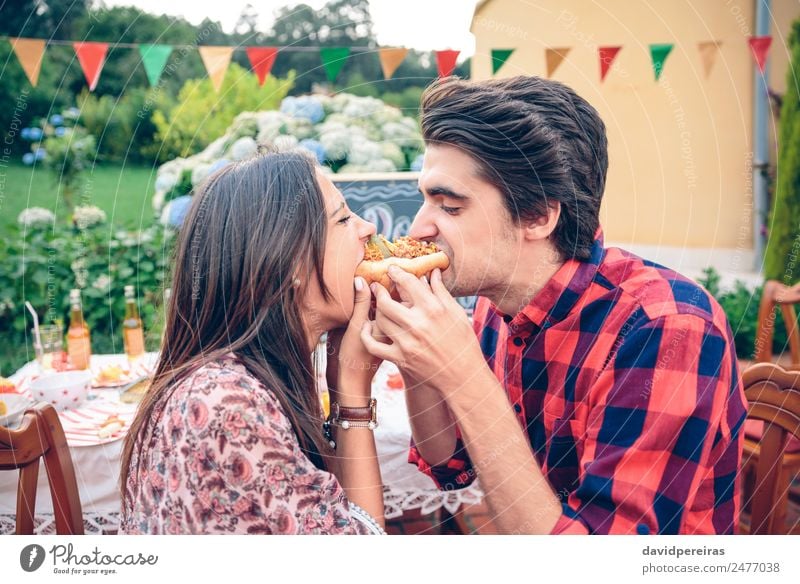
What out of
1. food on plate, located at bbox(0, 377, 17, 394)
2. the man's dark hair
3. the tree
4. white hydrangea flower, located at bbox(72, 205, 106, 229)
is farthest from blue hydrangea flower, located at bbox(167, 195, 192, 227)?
the tree

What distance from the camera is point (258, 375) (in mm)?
1189

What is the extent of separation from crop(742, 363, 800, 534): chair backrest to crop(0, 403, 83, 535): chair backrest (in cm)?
159

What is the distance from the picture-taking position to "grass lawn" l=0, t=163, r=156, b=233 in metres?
3.47

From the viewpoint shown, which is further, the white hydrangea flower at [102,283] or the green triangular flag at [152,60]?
the white hydrangea flower at [102,283]

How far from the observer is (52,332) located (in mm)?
2232

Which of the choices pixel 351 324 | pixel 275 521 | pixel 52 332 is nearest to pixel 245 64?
pixel 52 332

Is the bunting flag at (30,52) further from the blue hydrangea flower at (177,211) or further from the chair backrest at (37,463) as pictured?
the chair backrest at (37,463)

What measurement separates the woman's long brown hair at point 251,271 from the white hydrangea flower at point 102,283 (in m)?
1.59

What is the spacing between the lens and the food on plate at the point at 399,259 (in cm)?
149

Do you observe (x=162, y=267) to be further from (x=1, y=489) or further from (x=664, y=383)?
(x=664, y=383)

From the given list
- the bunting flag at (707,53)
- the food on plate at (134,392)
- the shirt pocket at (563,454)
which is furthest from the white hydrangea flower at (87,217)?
the bunting flag at (707,53)

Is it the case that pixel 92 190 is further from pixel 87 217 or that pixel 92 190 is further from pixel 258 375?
pixel 258 375

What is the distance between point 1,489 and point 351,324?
1063 mm

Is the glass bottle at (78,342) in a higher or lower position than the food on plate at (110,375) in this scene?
higher
